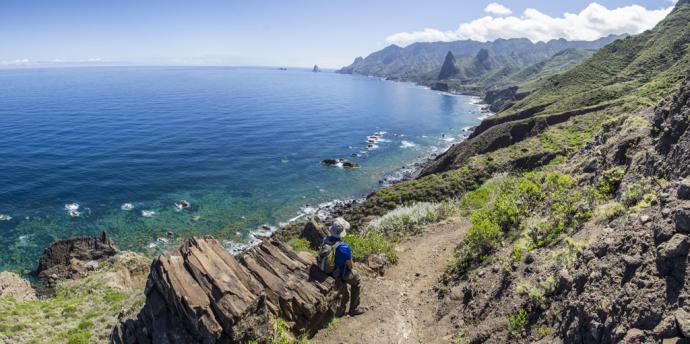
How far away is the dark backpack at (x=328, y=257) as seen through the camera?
14180 millimetres

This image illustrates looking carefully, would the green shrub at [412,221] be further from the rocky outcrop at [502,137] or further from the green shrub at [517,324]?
the rocky outcrop at [502,137]

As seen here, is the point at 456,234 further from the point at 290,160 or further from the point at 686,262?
the point at 290,160

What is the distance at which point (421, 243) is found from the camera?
76.3ft

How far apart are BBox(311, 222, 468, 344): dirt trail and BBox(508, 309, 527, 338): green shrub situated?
233 cm

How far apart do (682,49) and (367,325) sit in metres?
97.4

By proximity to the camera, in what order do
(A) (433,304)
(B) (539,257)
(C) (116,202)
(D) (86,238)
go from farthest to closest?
1. (C) (116,202)
2. (D) (86,238)
3. (A) (433,304)
4. (B) (539,257)

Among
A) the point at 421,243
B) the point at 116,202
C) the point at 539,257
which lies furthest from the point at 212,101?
the point at 539,257

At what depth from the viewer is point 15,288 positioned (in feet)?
98.5

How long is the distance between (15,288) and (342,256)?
31.6m

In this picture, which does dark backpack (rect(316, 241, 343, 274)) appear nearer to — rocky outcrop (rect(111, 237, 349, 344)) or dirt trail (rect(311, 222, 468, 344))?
rocky outcrop (rect(111, 237, 349, 344))

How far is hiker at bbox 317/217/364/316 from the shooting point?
1397 centimetres

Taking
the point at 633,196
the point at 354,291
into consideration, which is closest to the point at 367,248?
the point at 354,291

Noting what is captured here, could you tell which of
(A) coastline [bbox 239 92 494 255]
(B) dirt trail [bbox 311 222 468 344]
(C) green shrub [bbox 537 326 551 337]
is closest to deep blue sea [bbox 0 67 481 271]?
(A) coastline [bbox 239 92 494 255]

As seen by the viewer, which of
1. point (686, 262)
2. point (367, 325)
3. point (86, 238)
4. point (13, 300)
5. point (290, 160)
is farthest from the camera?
point (290, 160)
